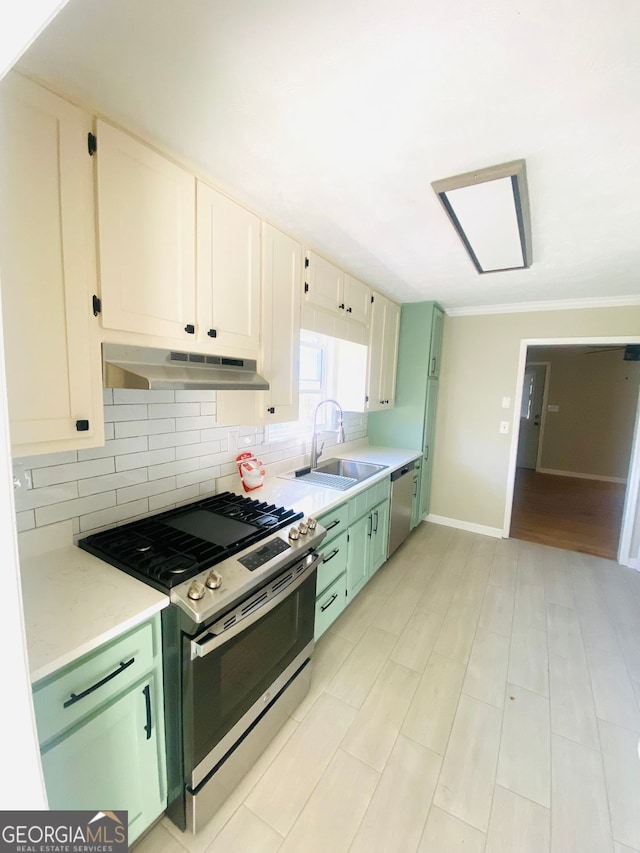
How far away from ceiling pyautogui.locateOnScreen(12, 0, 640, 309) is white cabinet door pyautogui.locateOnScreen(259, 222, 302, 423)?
219 mm

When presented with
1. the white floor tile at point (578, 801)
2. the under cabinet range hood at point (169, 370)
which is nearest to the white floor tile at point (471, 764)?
the white floor tile at point (578, 801)

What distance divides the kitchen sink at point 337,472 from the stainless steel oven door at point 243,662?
0.75m

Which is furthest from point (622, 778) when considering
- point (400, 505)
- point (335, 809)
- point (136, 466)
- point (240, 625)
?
point (136, 466)

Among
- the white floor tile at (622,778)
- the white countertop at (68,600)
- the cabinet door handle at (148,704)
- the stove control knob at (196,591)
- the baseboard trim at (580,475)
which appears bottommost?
the white floor tile at (622,778)

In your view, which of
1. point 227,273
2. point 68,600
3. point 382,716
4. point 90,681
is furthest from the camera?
point 382,716

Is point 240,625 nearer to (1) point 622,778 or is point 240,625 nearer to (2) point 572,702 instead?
(1) point 622,778

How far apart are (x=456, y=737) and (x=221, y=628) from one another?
130 centimetres

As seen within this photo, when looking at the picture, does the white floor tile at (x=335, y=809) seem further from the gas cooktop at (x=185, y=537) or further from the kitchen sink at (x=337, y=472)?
the kitchen sink at (x=337, y=472)

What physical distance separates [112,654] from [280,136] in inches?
67.9

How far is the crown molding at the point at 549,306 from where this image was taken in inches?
120

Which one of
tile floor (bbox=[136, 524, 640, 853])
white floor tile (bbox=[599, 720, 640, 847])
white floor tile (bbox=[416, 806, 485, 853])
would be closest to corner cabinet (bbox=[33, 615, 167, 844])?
tile floor (bbox=[136, 524, 640, 853])

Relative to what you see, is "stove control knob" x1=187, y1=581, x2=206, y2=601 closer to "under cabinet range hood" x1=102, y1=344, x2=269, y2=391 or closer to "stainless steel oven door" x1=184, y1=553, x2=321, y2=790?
"stainless steel oven door" x1=184, y1=553, x2=321, y2=790

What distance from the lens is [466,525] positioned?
3859 mm

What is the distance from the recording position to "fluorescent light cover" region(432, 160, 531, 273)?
135cm
